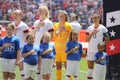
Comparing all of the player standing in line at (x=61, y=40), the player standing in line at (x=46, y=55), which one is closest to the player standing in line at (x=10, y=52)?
the player standing in line at (x=46, y=55)

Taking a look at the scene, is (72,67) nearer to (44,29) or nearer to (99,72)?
(99,72)

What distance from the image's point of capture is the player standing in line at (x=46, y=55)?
11039 mm

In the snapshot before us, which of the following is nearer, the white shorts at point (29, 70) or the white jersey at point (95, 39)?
the white shorts at point (29, 70)

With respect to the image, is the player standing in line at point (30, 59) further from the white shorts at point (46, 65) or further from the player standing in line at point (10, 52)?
the white shorts at point (46, 65)

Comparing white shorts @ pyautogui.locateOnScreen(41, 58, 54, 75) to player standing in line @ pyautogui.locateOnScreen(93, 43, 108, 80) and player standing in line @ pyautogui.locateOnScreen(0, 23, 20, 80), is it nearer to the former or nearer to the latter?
player standing in line @ pyautogui.locateOnScreen(0, 23, 20, 80)

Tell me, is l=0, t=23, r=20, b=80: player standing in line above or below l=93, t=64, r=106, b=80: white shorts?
above

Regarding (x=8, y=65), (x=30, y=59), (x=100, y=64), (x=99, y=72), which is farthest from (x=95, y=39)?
(x=8, y=65)

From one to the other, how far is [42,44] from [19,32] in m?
1.17

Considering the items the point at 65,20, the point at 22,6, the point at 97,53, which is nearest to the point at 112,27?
the point at 97,53

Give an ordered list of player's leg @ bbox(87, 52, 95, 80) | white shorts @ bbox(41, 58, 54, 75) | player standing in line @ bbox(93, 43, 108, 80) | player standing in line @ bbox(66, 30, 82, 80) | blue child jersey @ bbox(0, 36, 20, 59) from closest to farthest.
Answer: blue child jersey @ bbox(0, 36, 20, 59)
player standing in line @ bbox(93, 43, 108, 80)
white shorts @ bbox(41, 58, 54, 75)
player standing in line @ bbox(66, 30, 82, 80)
player's leg @ bbox(87, 52, 95, 80)

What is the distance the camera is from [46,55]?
11117 millimetres

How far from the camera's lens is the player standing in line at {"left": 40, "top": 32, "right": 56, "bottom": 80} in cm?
1104

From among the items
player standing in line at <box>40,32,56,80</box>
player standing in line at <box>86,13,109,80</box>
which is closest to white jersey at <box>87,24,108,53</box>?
player standing in line at <box>86,13,109,80</box>

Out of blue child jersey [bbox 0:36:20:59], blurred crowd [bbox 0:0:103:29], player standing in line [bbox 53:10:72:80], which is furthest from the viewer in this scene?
blurred crowd [bbox 0:0:103:29]
